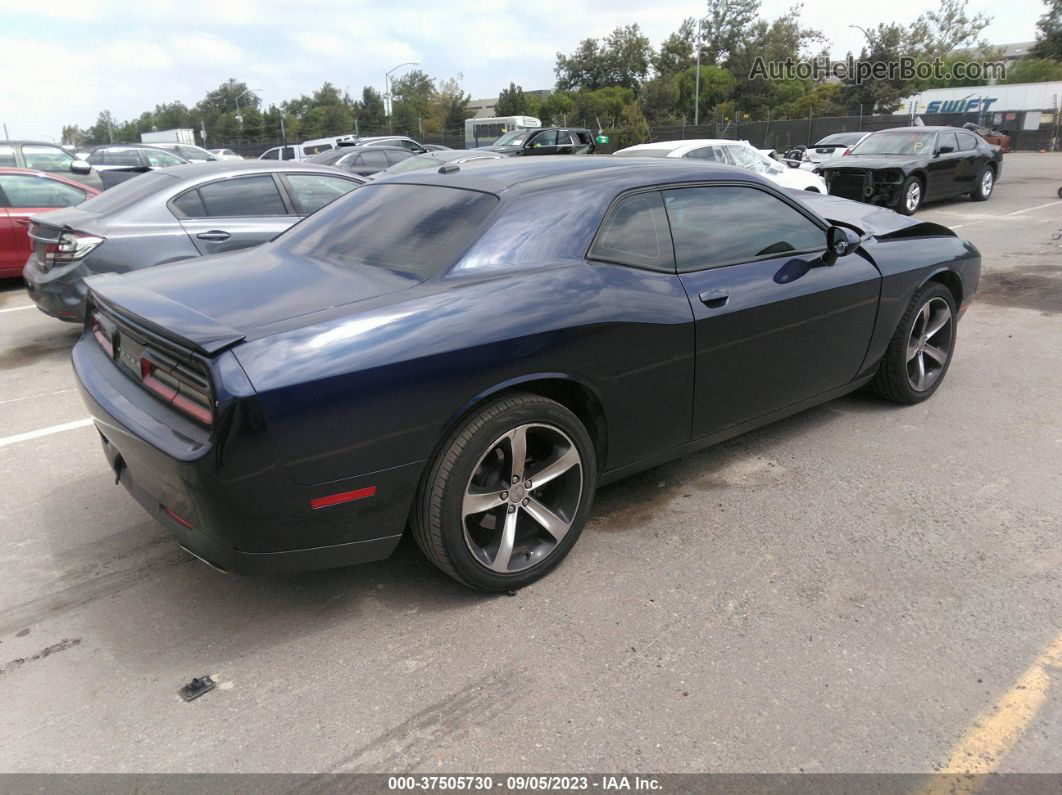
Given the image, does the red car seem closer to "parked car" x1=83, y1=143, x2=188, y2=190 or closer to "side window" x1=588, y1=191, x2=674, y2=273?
"side window" x1=588, y1=191, x2=674, y2=273

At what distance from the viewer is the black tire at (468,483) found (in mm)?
2740

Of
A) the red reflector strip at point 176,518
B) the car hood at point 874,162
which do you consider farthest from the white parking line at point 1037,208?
the red reflector strip at point 176,518

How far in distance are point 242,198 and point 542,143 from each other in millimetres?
14981

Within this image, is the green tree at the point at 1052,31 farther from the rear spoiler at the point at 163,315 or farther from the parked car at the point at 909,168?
the rear spoiler at the point at 163,315

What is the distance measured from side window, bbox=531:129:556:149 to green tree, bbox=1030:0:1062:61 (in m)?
66.9

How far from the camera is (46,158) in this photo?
12.8 metres

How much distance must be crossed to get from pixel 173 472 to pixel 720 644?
1928 mm

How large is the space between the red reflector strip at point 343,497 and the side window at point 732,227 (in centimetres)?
172

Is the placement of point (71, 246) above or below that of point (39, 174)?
below

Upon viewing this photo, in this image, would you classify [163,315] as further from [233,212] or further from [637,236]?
[233,212]

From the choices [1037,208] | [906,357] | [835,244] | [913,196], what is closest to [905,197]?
[913,196]

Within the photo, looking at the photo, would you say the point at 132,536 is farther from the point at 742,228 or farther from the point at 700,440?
the point at 742,228

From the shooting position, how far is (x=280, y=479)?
7.95 feet

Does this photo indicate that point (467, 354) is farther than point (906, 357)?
No
